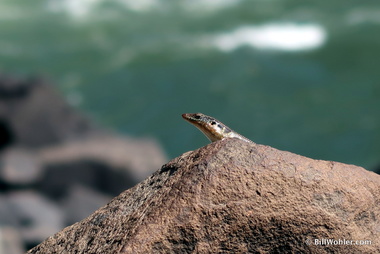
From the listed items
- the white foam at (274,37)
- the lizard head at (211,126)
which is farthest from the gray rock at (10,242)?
the white foam at (274,37)

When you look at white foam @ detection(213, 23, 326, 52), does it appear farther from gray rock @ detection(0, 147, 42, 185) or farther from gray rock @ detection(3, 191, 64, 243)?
gray rock @ detection(3, 191, 64, 243)

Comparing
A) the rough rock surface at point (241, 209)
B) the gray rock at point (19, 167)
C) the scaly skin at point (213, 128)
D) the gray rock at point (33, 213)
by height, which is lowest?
the rough rock surface at point (241, 209)

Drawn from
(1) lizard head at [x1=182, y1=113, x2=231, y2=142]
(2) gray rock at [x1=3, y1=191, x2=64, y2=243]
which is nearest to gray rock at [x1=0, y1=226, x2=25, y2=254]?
(2) gray rock at [x1=3, y1=191, x2=64, y2=243]

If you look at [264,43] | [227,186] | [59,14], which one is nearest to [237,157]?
[227,186]

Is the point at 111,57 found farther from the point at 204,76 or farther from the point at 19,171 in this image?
the point at 19,171

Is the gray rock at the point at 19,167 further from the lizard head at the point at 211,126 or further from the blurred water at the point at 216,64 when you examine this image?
the lizard head at the point at 211,126

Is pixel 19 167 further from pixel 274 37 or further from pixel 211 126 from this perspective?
pixel 274 37
